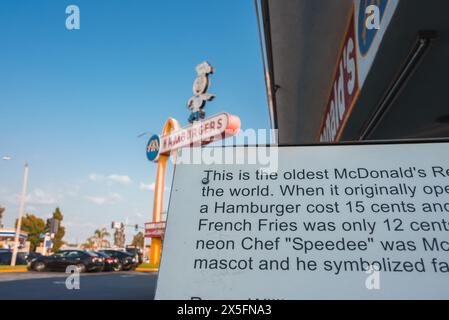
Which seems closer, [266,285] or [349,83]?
[266,285]

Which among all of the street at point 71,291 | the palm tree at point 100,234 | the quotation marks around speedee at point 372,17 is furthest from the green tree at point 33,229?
the quotation marks around speedee at point 372,17

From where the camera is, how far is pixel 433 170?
161 centimetres

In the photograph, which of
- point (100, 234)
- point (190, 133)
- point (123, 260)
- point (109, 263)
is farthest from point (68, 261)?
point (100, 234)

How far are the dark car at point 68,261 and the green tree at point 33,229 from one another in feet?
189

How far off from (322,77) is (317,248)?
5.13 m

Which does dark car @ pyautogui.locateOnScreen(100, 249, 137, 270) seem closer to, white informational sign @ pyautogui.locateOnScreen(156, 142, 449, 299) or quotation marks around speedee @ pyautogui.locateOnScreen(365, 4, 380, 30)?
quotation marks around speedee @ pyautogui.locateOnScreen(365, 4, 380, 30)

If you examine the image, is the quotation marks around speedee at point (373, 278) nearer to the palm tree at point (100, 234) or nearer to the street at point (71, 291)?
the street at point (71, 291)

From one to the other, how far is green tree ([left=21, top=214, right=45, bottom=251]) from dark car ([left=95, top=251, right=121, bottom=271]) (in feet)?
185

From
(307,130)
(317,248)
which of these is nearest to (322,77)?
(307,130)

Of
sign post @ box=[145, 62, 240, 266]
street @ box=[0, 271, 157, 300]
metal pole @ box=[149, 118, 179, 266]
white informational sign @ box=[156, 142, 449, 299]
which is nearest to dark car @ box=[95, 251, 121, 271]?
sign post @ box=[145, 62, 240, 266]

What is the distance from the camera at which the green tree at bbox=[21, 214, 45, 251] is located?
66.7 m

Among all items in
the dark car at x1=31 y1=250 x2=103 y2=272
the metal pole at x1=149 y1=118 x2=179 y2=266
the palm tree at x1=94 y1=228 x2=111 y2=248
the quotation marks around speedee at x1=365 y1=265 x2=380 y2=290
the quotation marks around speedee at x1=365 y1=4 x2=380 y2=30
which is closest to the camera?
the quotation marks around speedee at x1=365 y1=265 x2=380 y2=290

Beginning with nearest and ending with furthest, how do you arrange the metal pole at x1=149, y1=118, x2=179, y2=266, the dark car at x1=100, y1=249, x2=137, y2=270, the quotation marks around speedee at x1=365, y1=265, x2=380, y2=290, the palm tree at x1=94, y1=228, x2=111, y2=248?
the quotation marks around speedee at x1=365, y1=265, x2=380, y2=290 → the dark car at x1=100, y1=249, x2=137, y2=270 → the metal pole at x1=149, y1=118, x2=179, y2=266 → the palm tree at x1=94, y1=228, x2=111, y2=248
